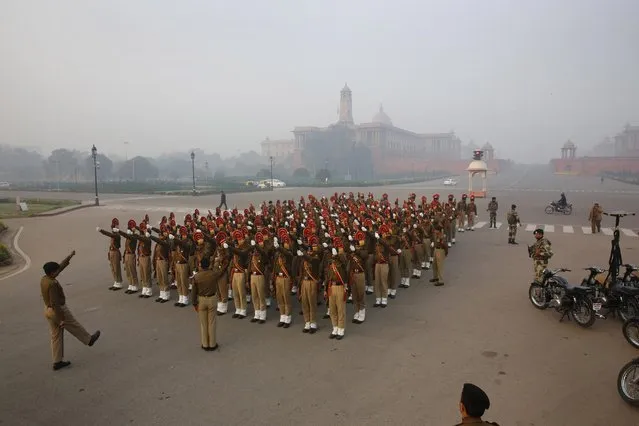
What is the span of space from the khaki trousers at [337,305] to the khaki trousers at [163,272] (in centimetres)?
459

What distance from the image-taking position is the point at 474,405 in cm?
340

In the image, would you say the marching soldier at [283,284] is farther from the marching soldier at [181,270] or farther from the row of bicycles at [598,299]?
the row of bicycles at [598,299]

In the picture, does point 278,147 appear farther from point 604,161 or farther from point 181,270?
point 181,270

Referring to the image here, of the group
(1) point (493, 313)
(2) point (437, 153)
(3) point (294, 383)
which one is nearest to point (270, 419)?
(3) point (294, 383)

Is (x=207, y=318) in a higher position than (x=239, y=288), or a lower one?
lower

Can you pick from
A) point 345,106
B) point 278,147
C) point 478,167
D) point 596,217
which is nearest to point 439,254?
point 596,217

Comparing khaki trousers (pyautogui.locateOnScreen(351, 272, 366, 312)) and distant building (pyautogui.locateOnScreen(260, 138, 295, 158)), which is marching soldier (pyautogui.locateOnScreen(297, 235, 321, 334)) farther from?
distant building (pyautogui.locateOnScreen(260, 138, 295, 158))

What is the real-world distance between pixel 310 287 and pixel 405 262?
13.4 ft

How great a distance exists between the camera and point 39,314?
10023 mm

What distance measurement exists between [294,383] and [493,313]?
5137 millimetres

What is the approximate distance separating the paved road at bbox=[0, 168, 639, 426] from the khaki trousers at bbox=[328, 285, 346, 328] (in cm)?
39

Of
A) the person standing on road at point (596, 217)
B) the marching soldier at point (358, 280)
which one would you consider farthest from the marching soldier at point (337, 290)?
the person standing on road at point (596, 217)

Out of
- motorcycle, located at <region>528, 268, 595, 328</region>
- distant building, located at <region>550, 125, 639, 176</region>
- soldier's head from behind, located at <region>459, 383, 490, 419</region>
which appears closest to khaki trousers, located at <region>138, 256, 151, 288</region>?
motorcycle, located at <region>528, 268, 595, 328</region>

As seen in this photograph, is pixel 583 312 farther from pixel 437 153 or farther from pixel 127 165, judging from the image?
pixel 437 153
